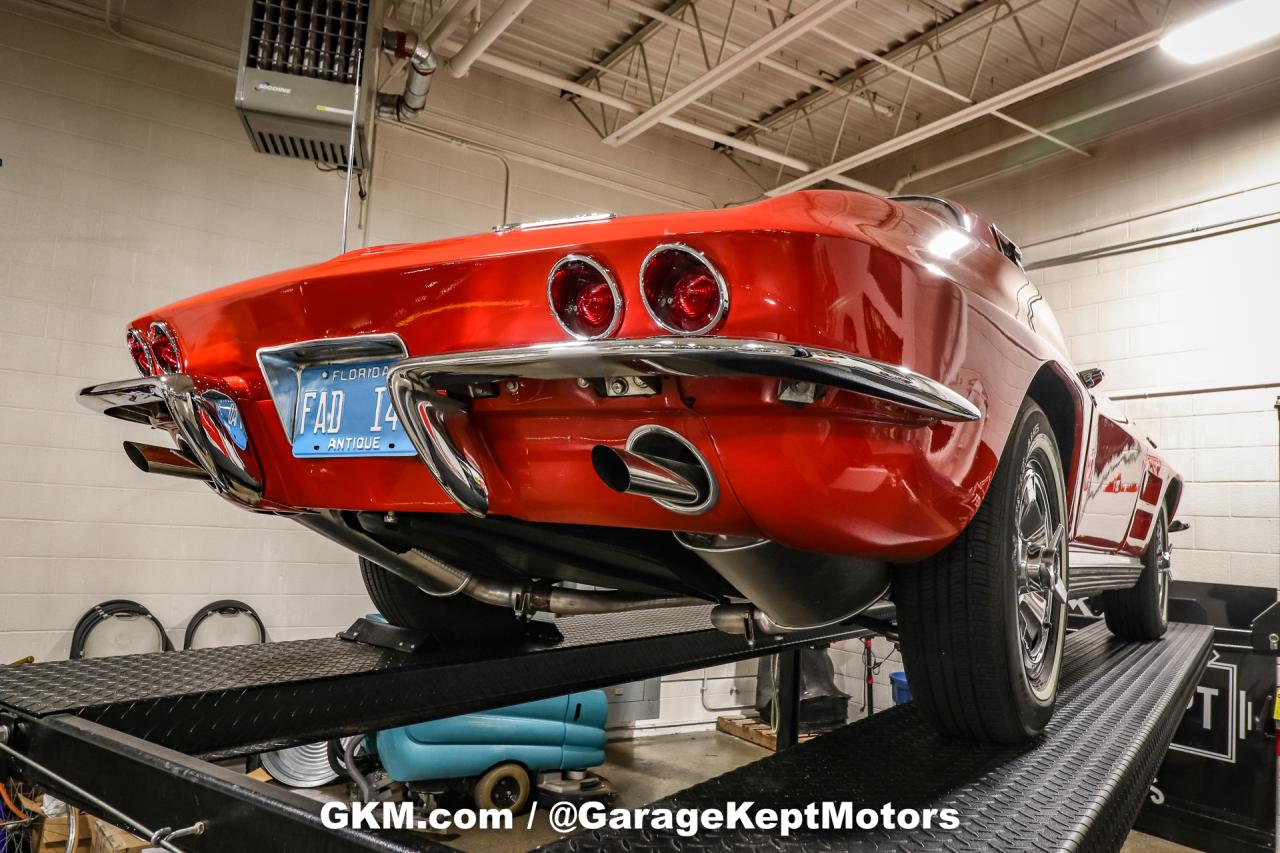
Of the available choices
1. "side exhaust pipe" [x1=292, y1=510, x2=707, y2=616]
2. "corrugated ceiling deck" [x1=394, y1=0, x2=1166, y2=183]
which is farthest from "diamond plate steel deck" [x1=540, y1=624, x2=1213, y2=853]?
"corrugated ceiling deck" [x1=394, y1=0, x2=1166, y2=183]

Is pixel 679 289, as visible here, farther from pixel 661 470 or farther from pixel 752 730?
pixel 752 730

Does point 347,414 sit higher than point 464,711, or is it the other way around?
point 347,414

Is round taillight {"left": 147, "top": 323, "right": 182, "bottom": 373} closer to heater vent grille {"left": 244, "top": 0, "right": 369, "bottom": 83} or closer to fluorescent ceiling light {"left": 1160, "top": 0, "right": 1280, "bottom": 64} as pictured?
heater vent grille {"left": 244, "top": 0, "right": 369, "bottom": 83}

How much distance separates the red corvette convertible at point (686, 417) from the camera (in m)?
1.10

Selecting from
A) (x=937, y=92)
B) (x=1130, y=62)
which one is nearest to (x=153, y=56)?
(x=937, y=92)

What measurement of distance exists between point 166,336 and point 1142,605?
3.64 metres

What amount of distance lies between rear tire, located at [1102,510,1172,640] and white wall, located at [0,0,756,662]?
15.8ft

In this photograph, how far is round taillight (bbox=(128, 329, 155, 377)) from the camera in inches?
68.5

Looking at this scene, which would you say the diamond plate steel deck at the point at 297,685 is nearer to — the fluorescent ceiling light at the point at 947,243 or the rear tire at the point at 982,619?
the rear tire at the point at 982,619

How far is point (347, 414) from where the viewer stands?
1490 millimetres

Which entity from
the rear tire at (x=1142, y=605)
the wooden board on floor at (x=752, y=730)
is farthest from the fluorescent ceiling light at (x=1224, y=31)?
the wooden board on floor at (x=752, y=730)

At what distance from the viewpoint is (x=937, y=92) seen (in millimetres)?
7270

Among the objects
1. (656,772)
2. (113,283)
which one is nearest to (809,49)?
(113,283)

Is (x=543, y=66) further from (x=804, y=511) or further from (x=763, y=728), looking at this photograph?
(x=804, y=511)
